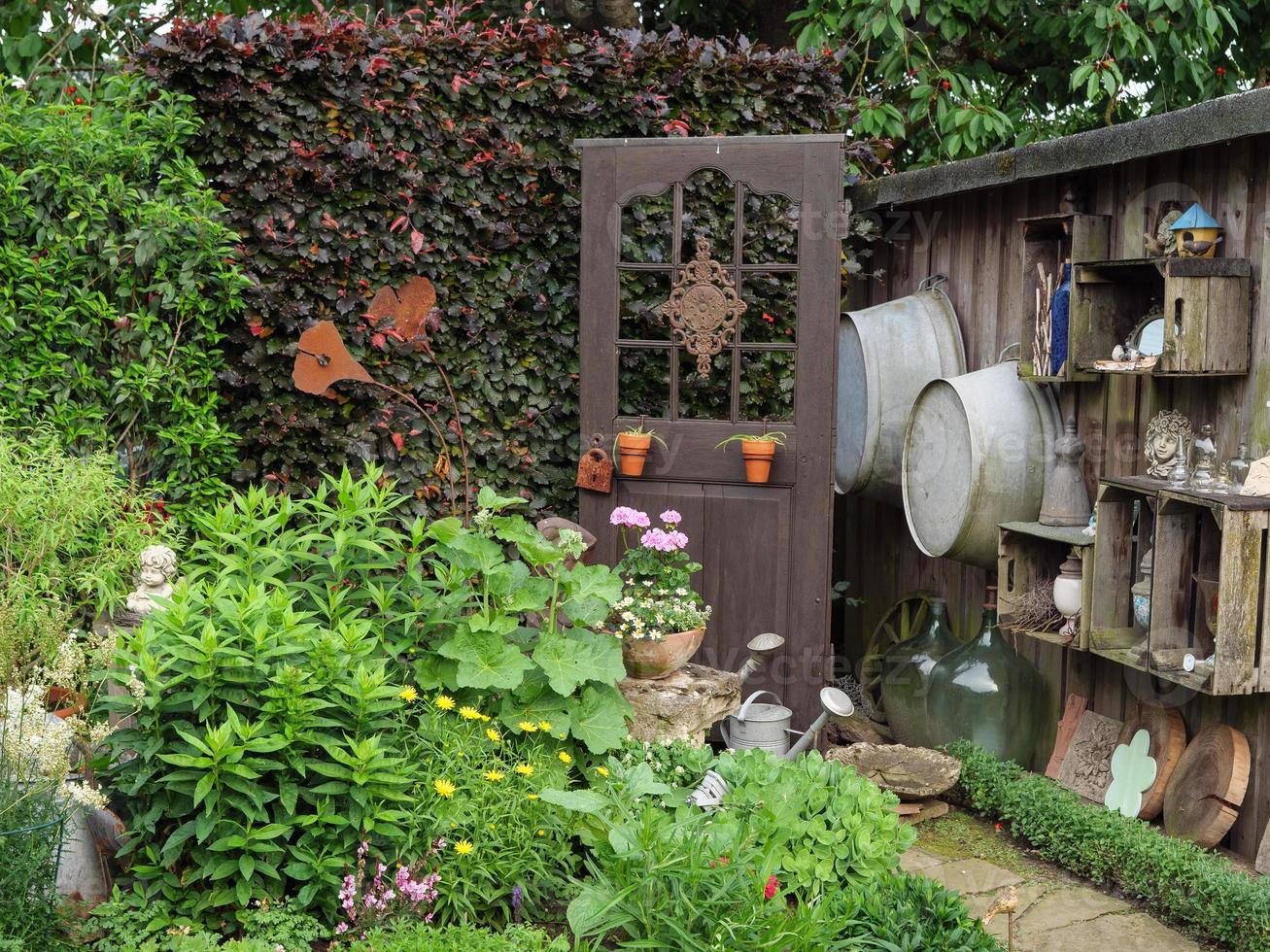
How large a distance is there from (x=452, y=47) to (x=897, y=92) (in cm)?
346

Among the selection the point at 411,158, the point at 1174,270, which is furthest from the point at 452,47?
the point at 1174,270

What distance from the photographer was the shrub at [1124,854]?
346 cm

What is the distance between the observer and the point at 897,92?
7367 mm

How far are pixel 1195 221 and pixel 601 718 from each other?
2434 mm

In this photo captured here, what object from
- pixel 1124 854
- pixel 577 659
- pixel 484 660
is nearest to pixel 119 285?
pixel 484 660

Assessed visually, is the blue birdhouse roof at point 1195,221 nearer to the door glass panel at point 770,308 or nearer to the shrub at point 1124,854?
the door glass panel at point 770,308

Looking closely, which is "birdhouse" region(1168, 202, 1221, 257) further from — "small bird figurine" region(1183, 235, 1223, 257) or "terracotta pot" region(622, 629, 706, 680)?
"terracotta pot" region(622, 629, 706, 680)

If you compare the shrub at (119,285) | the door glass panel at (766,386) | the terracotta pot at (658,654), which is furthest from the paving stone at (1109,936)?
the shrub at (119,285)

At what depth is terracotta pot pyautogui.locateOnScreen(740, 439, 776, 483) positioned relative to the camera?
15.7 ft

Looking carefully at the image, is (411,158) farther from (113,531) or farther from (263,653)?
(263,653)

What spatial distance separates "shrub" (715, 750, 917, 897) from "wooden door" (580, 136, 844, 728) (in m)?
1.26

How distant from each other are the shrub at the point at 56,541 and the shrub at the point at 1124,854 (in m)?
3.02

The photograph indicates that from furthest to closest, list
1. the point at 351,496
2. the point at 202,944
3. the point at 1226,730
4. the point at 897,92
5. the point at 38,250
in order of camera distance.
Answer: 1. the point at 897,92
2. the point at 38,250
3. the point at 1226,730
4. the point at 351,496
5. the point at 202,944

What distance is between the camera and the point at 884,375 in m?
5.36
